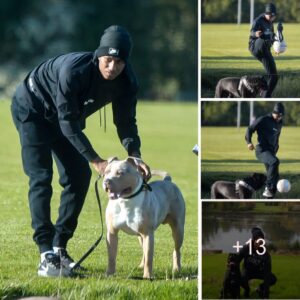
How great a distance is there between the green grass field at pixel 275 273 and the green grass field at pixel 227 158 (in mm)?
338

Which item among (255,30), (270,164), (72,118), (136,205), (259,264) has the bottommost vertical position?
(259,264)

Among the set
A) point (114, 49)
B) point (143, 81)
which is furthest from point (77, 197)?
point (143, 81)

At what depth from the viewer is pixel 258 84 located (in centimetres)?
646

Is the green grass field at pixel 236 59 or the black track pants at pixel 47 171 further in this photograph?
the black track pants at pixel 47 171

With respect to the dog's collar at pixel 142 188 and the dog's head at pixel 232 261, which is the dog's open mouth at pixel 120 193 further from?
the dog's head at pixel 232 261

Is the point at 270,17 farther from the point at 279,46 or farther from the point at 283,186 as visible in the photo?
the point at 283,186

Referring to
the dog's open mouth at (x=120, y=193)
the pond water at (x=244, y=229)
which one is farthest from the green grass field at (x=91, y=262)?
the dog's open mouth at (x=120, y=193)

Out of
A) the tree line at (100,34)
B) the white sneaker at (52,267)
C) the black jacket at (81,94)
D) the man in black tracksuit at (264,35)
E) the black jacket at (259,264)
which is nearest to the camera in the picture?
the man in black tracksuit at (264,35)

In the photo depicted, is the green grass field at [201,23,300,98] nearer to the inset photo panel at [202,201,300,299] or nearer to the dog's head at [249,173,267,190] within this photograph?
the dog's head at [249,173,267,190]

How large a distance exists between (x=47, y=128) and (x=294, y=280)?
1587 millimetres

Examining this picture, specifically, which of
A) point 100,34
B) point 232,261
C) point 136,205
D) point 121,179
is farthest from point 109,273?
point 100,34

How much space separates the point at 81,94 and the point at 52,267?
3.20ft

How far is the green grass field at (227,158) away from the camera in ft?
21.1

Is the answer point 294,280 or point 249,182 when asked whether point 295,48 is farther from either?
point 294,280
